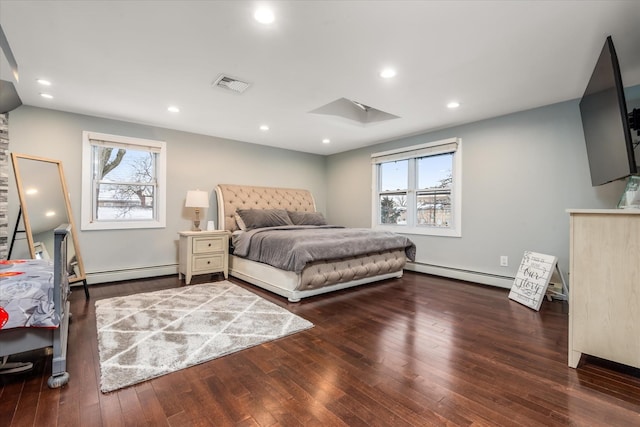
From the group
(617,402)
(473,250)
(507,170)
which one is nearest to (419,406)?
(617,402)

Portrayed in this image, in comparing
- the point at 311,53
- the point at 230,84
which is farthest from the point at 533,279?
the point at 230,84

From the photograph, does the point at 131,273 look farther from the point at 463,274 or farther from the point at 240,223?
the point at 463,274

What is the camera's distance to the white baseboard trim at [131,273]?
12.5 ft

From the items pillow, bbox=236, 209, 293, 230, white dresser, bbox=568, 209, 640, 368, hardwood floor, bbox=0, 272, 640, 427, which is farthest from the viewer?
pillow, bbox=236, 209, 293, 230

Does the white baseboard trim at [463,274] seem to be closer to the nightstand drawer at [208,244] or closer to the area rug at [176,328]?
the area rug at [176,328]

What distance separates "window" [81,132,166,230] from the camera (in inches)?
150

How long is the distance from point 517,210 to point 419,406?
10.2 feet

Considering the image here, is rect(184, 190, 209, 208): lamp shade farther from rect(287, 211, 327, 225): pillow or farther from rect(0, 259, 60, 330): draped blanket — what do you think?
rect(0, 259, 60, 330): draped blanket

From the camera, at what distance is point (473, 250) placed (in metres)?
4.07

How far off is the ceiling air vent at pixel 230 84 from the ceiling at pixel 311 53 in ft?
0.21

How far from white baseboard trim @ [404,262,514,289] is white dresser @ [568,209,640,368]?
1958 mm

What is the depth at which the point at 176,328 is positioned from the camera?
245cm

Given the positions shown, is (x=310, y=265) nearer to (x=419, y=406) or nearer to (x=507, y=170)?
(x=419, y=406)

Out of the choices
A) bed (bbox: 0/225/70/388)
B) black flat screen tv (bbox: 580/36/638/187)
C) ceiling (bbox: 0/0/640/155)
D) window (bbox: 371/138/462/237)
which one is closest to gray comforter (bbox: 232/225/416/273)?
window (bbox: 371/138/462/237)
